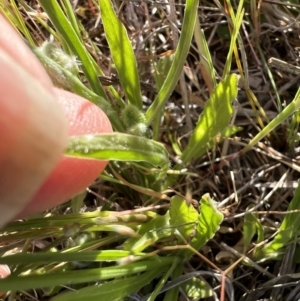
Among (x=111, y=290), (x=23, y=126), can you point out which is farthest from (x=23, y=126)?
(x=111, y=290)

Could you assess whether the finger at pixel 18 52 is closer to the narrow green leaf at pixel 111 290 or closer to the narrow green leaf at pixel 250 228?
the narrow green leaf at pixel 111 290

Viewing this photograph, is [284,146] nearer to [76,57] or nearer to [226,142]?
[226,142]

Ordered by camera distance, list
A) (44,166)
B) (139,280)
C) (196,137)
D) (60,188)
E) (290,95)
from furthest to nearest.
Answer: (290,95)
(196,137)
(139,280)
(60,188)
(44,166)

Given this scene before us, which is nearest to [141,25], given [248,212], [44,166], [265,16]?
[265,16]

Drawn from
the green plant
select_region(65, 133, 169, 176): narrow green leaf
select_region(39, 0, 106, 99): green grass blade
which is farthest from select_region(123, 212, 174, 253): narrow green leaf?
select_region(39, 0, 106, 99): green grass blade

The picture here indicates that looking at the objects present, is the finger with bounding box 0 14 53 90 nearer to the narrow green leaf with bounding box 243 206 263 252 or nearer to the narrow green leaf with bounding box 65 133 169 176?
the narrow green leaf with bounding box 65 133 169 176

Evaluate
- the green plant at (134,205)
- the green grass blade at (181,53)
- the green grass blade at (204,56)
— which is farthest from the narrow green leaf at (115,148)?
the green grass blade at (204,56)
